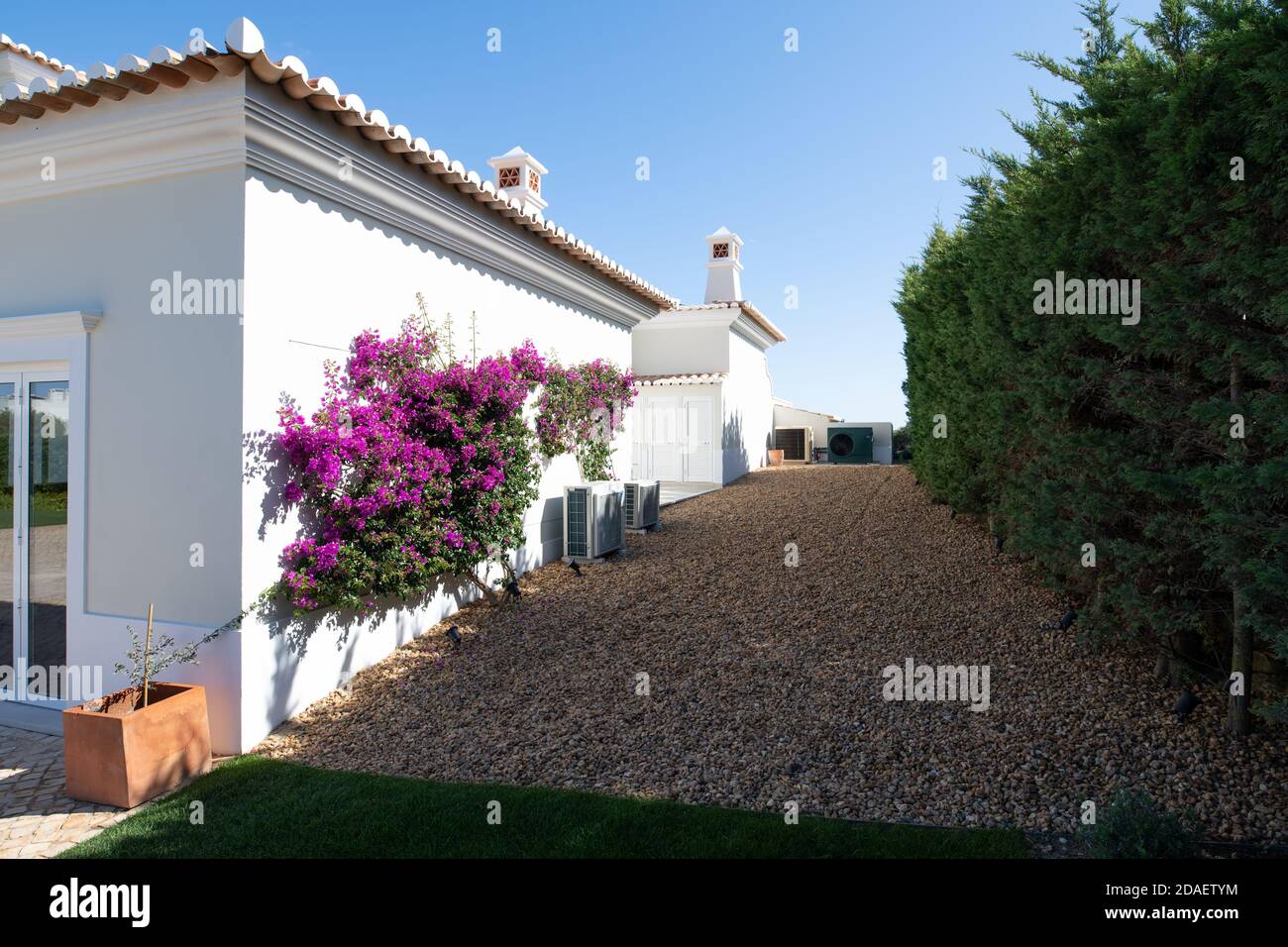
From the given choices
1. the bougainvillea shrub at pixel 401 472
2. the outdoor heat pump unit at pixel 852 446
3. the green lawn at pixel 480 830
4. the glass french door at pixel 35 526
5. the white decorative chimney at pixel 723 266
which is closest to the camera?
the green lawn at pixel 480 830

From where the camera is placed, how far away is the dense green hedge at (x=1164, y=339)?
12.3 ft

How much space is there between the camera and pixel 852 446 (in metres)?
28.8

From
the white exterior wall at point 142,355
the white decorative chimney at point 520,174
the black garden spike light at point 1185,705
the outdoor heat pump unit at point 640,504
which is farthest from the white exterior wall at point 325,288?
the black garden spike light at point 1185,705

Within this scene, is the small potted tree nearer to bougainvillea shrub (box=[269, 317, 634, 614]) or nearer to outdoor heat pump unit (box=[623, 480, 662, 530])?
bougainvillea shrub (box=[269, 317, 634, 614])

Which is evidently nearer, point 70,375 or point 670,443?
point 70,375

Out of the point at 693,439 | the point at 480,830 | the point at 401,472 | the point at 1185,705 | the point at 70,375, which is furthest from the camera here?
the point at 693,439

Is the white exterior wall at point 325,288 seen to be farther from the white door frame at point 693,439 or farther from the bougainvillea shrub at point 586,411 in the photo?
the white door frame at point 693,439

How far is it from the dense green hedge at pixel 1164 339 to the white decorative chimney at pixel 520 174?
27.7 feet

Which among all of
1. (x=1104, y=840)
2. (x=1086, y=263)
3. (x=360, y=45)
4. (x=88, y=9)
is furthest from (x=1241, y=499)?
(x=88, y=9)

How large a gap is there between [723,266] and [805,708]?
17908mm

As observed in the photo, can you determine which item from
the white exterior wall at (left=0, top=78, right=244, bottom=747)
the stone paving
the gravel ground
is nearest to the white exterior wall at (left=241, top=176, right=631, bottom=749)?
the white exterior wall at (left=0, top=78, right=244, bottom=747)

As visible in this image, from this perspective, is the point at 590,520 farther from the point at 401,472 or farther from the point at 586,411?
the point at 401,472

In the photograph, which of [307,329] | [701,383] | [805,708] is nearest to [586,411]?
[307,329]

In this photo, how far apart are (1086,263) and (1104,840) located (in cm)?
377
